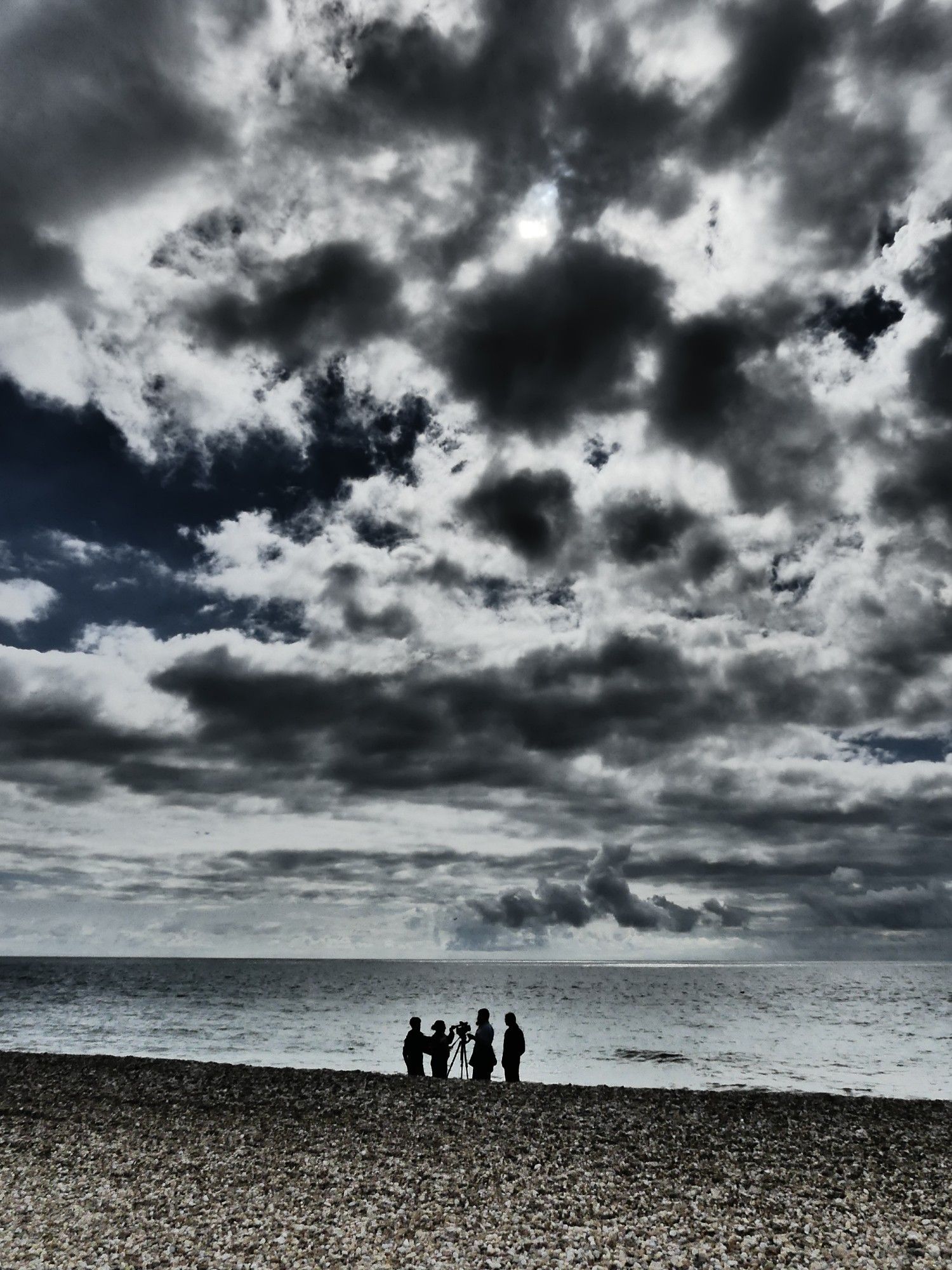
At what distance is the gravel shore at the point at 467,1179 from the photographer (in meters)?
11.4

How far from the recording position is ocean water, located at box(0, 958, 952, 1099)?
3372 cm

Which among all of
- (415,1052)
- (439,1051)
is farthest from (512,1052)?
(415,1052)

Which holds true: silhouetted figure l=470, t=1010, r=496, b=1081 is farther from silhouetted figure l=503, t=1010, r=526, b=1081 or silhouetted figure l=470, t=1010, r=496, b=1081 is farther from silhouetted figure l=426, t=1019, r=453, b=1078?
silhouetted figure l=426, t=1019, r=453, b=1078

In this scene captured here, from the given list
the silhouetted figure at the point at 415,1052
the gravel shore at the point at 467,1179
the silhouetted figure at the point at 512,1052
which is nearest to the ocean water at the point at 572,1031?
the silhouetted figure at the point at 512,1052

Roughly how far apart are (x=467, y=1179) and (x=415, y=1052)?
11.6 m

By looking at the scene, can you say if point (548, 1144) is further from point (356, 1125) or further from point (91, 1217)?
point (91, 1217)

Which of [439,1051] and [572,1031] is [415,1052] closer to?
[439,1051]

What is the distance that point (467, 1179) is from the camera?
13961 mm

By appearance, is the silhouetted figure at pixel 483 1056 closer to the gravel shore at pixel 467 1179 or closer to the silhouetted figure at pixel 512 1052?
the silhouetted figure at pixel 512 1052

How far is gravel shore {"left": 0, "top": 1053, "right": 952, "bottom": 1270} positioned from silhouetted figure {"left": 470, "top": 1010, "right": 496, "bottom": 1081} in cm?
347

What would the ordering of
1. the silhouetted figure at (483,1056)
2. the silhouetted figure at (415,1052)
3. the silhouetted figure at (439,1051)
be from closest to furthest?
the silhouetted figure at (483,1056)
the silhouetted figure at (415,1052)
the silhouetted figure at (439,1051)

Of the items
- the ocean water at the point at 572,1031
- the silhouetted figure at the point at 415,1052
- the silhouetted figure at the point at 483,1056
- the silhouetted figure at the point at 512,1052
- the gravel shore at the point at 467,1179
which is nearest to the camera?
the gravel shore at the point at 467,1179

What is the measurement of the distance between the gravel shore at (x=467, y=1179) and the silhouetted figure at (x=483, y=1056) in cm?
347

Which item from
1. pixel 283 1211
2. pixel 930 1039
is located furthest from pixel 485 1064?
pixel 930 1039
